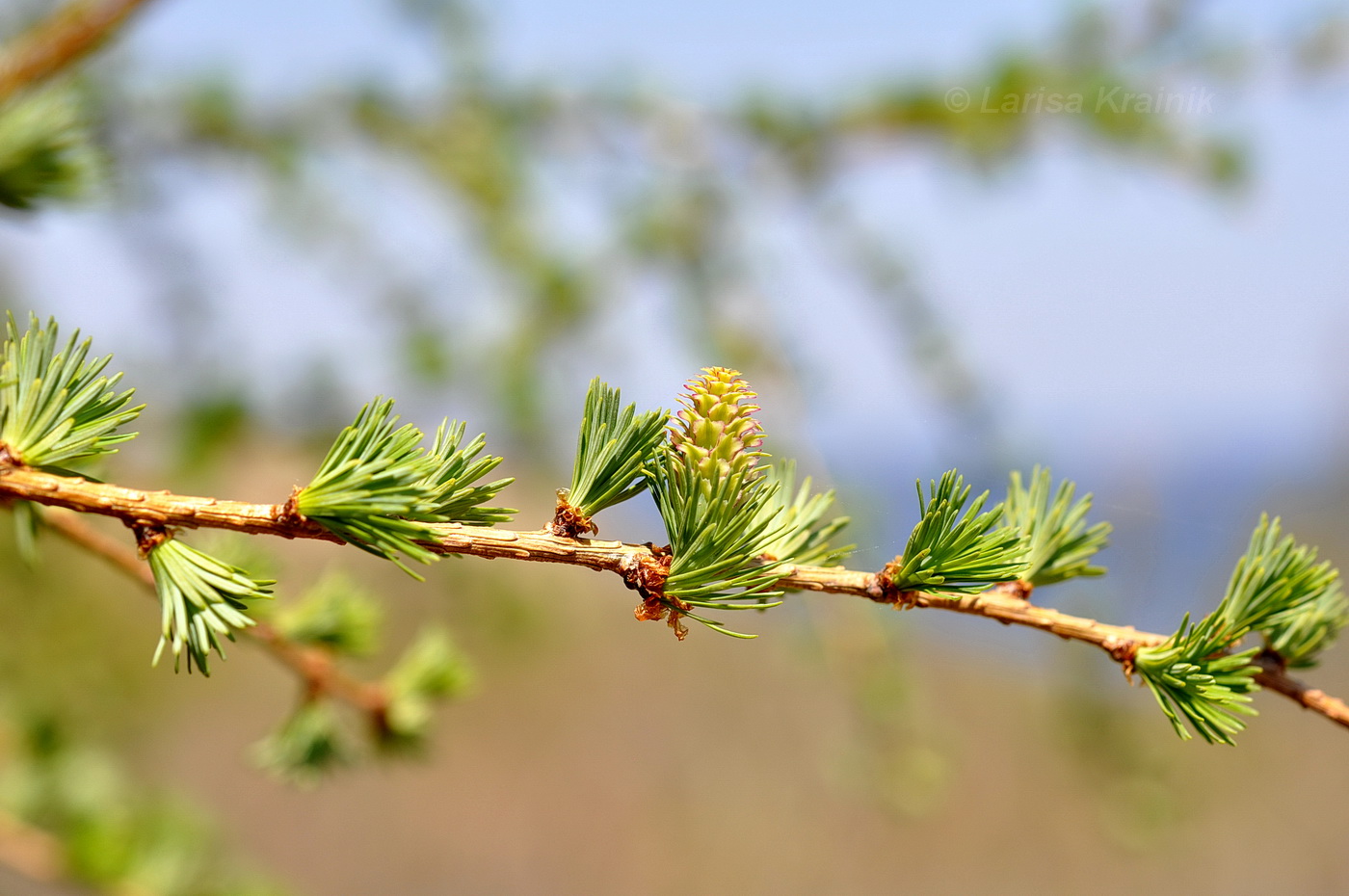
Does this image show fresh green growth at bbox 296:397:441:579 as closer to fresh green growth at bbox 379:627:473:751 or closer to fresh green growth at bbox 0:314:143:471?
fresh green growth at bbox 0:314:143:471

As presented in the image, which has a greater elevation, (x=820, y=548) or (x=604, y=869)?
(x=820, y=548)

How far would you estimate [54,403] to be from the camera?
0.25 metres

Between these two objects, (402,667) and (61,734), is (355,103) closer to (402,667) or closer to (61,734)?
(61,734)

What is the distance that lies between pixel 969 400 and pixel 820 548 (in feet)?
2.56

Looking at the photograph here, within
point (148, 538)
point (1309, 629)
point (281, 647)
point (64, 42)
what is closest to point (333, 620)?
point (281, 647)

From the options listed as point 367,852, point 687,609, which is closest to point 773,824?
point 367,852

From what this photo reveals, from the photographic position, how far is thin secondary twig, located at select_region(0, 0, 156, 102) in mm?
419

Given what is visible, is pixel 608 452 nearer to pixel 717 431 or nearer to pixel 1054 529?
pixel 717 431

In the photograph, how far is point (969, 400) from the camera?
3.42ft

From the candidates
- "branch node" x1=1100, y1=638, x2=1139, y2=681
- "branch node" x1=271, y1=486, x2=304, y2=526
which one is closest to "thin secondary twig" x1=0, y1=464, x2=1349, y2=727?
"branch node" x1=271, y1=486, x2=304, y2=526

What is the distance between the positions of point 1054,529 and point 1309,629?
0.29 feet

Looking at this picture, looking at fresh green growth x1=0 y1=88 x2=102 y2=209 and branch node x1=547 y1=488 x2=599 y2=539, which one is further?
fresh green growth x1=0 y1=88 x2=102 y2=209

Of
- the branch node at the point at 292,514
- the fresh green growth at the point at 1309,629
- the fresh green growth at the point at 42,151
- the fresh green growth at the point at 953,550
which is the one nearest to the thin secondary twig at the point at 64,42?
the fresh green growth at the point at 42,151

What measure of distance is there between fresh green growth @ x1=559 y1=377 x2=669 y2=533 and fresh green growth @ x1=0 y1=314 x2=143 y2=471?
12 cm
